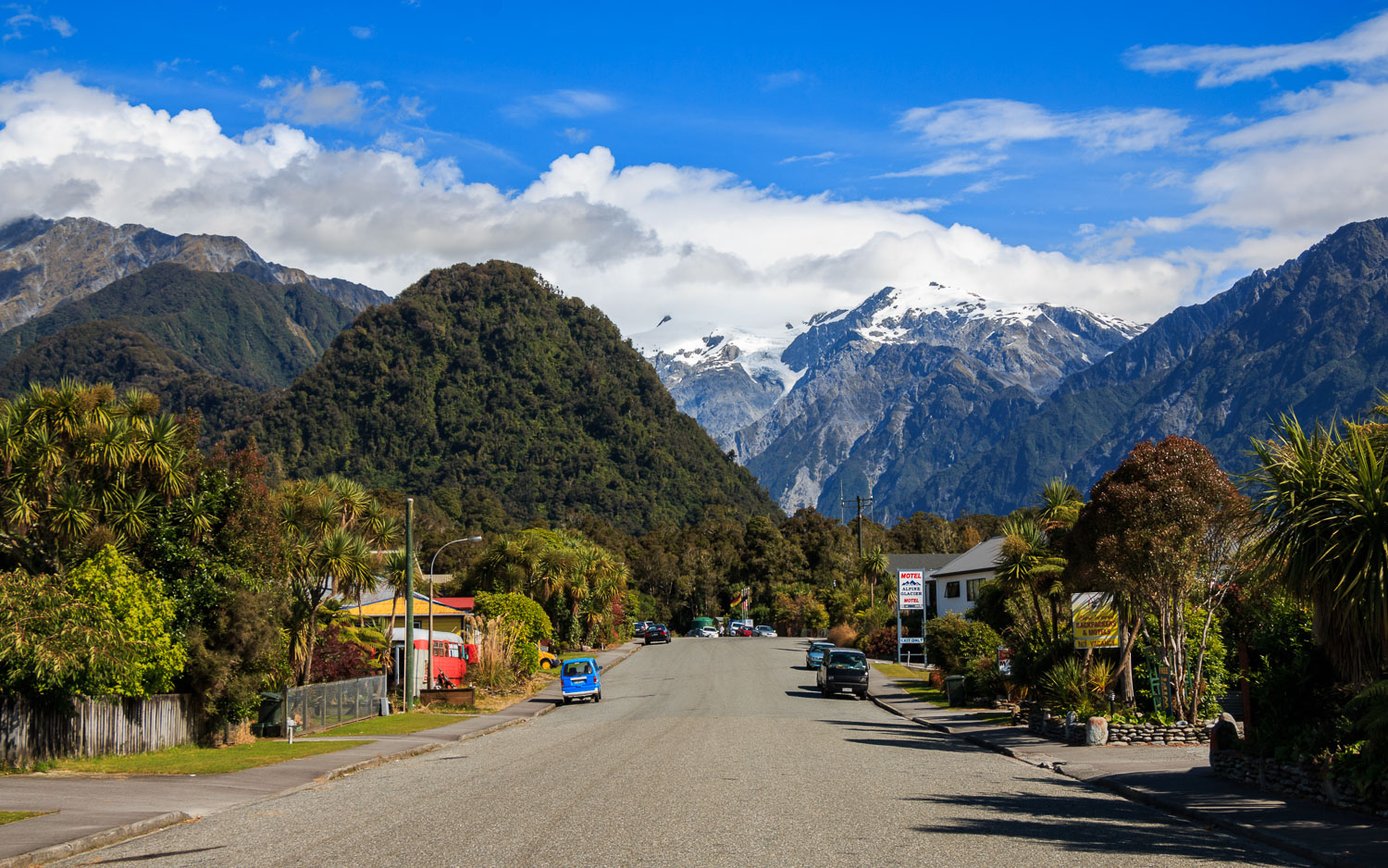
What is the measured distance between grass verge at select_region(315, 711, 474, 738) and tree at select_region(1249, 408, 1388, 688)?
70.7 feet

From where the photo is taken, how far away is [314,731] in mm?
29297

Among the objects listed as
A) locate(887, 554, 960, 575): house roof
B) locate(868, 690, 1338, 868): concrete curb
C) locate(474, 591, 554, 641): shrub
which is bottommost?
locate(868, 690, 1338, 868): concrete curb

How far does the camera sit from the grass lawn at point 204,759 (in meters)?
20.4

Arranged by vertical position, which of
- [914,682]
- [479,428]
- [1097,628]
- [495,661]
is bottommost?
[914,682]

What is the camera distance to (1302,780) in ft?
52.4

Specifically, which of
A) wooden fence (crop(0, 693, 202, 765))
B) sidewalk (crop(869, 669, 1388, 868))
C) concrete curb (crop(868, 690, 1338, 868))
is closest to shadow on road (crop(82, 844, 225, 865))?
wooden fence (crop(0, 693, 202, 765))

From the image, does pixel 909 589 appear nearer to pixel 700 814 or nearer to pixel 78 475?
pixel 78 475

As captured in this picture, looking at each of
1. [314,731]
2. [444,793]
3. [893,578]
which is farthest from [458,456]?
[444,793]

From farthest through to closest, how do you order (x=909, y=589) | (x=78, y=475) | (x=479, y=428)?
1. (x=479, y=428)
2. (x=909, y=589)
3. (x=78, y=475)

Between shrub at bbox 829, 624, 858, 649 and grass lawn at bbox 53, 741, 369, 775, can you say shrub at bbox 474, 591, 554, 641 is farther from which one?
grass lawn at bbox 53, 741, 369, 775

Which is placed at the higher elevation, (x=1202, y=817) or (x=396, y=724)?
(x=1202, y=817)

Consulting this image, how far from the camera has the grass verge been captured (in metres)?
29.4

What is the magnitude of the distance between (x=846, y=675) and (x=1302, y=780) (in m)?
27.1

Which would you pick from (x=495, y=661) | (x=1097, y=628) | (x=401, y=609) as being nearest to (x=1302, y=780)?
(x=1097, y=628)
